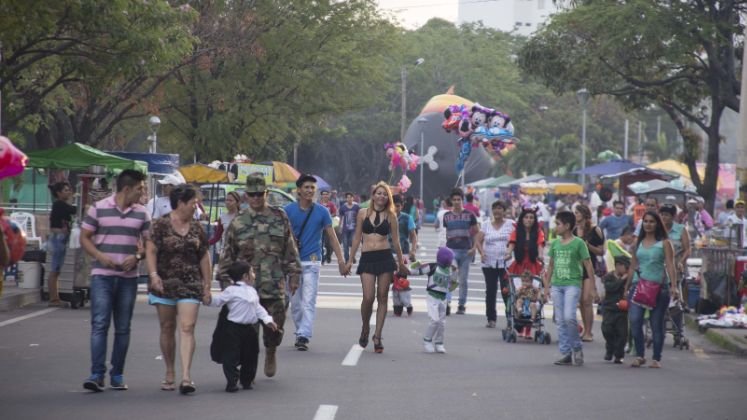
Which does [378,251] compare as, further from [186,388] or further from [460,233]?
[460,233]

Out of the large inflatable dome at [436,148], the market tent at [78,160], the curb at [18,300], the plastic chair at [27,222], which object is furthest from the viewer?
the large inflatable dome at [436,148]

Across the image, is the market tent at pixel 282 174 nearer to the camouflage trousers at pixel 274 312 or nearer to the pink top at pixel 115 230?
the camouflage trousers at pixel 274 312

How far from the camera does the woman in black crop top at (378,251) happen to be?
45.3 feet

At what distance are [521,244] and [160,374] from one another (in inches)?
246

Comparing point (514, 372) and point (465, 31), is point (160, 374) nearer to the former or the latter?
point (514, 372)

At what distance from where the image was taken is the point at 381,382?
38.0 ft

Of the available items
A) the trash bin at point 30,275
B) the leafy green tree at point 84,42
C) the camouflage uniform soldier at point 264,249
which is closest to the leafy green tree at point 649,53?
the leafy green tree at point 84,42

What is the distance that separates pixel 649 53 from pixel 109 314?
23.1m

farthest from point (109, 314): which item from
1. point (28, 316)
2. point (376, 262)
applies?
point (28, 316)

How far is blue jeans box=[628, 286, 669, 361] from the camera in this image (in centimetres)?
1357

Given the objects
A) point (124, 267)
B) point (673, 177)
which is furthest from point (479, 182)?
point (124, 267)

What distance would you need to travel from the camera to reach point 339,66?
1635 inches

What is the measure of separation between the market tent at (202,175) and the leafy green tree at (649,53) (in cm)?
915

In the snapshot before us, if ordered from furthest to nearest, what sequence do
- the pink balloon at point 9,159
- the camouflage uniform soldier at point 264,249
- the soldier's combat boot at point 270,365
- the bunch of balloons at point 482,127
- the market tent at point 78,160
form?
the bunch of balloons at point 482,127 < the market tent at point 78,160 < the soldier's combat boot at point 270,365 < the camouflage uniform soldier at point 264,249 < the pink balloon at point 9,159
